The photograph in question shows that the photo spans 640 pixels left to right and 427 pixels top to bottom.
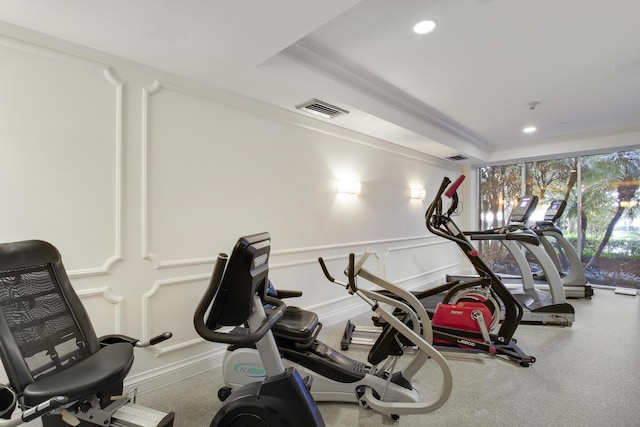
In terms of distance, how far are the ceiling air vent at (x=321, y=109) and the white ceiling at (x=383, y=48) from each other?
0.31 feet

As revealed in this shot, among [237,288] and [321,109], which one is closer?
[237,288]

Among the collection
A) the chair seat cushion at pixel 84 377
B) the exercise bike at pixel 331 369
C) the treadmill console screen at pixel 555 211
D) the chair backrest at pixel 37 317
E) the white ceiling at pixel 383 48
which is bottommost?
the exercise bike at pixel 331 369

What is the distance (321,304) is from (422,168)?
3291mm

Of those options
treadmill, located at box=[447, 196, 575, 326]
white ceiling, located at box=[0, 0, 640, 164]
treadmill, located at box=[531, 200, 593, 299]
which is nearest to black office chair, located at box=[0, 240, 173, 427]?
white ceiling, located at box=[0, 0, 640, 164]

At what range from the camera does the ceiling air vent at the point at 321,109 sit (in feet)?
9.95

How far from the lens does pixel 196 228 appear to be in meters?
2.56

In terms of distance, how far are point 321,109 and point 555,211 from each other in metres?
4.55

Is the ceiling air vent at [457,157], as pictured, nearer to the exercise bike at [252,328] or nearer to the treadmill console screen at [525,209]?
the treadmill console screen at [525,209]

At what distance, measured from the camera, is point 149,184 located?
7.57ft

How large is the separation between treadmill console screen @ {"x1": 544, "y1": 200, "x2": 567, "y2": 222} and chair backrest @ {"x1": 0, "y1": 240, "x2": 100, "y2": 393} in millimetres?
6219

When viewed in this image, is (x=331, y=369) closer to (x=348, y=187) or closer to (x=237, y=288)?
(x=237, y=288)

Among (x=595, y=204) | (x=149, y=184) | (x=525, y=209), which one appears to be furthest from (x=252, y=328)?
(x=595, y=204)

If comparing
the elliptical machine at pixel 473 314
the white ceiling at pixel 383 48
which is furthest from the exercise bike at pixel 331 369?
the white ceiling at pixel 383 48

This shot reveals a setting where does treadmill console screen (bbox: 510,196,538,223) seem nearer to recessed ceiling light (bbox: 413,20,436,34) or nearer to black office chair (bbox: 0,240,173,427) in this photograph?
recessed ceiling light (bbox: 413,20,436,34)
